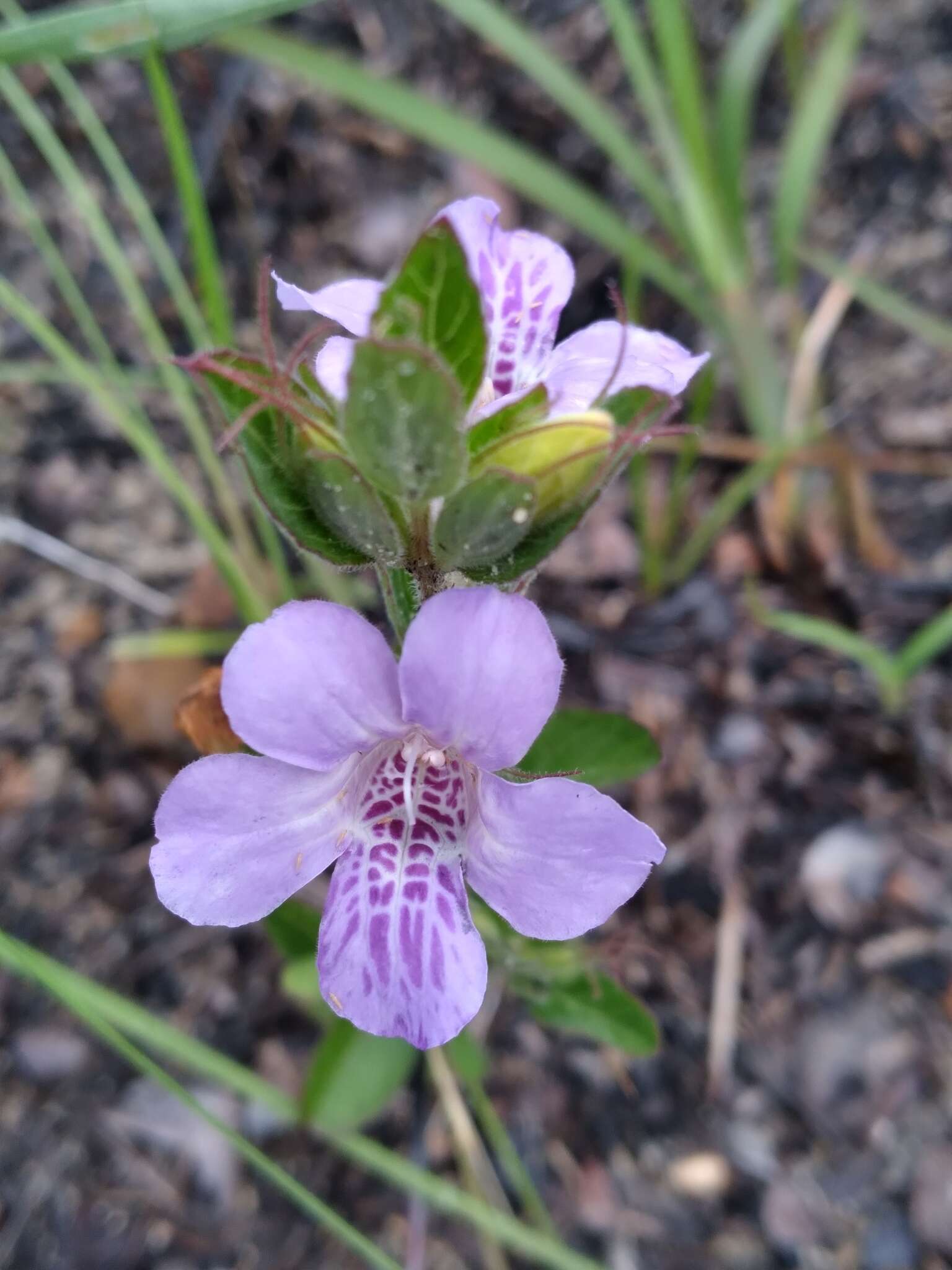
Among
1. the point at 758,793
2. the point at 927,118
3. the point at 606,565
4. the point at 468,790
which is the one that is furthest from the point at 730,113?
the point at 468,790

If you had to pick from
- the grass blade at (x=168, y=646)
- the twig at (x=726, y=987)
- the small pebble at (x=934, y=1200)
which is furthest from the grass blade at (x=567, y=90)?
the small pebble at (x=934, y=1200)

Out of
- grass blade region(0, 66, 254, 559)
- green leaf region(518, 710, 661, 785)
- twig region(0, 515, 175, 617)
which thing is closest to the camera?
green leaf region(518, 710, 661, 785)

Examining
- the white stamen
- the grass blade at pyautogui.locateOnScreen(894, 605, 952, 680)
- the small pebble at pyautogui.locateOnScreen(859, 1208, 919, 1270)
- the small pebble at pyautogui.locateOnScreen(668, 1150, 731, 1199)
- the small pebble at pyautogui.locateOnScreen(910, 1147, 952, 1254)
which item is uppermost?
the white stamen

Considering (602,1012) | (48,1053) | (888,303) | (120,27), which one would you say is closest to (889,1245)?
(602,1012)

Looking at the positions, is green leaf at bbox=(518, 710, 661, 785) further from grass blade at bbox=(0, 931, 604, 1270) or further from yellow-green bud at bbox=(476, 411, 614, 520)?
grass blade at bbox=(0, 931, 604, 1270)

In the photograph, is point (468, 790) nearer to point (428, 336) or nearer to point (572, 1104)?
point (428, 336)

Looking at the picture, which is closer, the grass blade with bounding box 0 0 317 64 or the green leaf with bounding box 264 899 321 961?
the grass blade with bounding box 0 0 317 64

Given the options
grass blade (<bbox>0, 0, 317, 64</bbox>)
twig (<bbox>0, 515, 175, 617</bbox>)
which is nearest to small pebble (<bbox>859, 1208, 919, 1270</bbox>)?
twig (<bbox>0, 515, 175, 617</bbox>)
